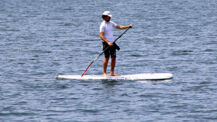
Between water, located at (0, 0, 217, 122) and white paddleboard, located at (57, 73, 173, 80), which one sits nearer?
water, located at (0, 0, 217, 122)

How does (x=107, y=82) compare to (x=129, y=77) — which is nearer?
(x=107, y=82)

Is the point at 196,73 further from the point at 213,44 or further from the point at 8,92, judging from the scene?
the point at 213,44

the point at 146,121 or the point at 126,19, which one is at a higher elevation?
the point at 146,121

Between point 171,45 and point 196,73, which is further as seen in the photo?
point 171,45

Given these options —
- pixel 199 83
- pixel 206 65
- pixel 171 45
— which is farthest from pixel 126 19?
pixel 199 83

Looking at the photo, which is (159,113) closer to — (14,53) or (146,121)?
(146,121)

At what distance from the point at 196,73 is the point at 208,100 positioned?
4.65m

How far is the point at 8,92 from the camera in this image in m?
17.5

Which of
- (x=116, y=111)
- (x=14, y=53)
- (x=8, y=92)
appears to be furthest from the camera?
(x=14, y=53)

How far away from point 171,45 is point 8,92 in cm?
1348

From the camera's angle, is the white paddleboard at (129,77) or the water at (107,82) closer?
the water at (107,82)

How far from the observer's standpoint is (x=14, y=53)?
26.8 m

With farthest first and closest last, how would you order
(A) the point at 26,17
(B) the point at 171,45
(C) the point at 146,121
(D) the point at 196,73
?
(A) the point at 26,17, (B) the point at 171,45, (D) the point at 196,73, (C) the point at 146,121

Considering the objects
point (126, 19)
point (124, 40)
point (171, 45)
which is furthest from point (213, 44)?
point (126, 19)
